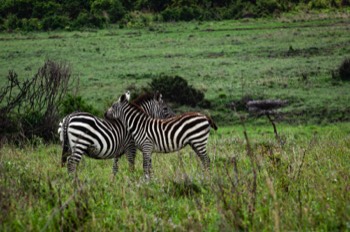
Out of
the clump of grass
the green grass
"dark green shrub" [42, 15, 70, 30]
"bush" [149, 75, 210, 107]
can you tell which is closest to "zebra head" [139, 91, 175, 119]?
the green grass

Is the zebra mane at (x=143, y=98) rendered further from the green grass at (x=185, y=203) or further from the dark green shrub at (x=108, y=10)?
the dark green shrub at (x=108, y=10)

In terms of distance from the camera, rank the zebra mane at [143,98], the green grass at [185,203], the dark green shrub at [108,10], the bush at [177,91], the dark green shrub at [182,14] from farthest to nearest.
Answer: the dark green shrub at [108,10] → the dark green shrub at [182,14] → the bush at [177,91] → the zebra mane at [143,98] → the green grass at [185,203]

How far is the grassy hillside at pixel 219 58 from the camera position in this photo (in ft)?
74.7

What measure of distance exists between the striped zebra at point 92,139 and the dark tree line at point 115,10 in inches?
1562

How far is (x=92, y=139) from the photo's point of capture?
865 centimetres

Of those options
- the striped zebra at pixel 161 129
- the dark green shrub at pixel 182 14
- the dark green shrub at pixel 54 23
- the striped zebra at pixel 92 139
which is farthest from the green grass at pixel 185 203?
the dark green shrub at pixel 182 14

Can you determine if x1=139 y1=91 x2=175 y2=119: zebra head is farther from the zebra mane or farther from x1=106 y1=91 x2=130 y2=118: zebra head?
x1=106 y1=91 x2=130 y2=118: zebra head

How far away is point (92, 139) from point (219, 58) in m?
23.6

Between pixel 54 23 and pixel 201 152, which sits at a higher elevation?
pixel 201 152

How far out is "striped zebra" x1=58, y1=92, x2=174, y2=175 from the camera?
8.52m

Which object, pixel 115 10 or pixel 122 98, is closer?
pixel 122 98

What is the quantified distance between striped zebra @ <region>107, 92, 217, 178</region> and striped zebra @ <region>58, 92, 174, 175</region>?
0.61 feet

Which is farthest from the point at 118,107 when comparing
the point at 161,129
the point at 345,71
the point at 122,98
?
the point at 345,71

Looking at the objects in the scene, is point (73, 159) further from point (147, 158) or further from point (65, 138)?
point (147, 158)
